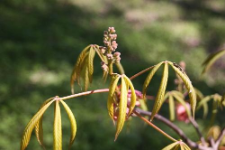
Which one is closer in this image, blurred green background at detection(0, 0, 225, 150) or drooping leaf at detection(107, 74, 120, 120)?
drooping leaf at detection(107, 74, 120, 120)

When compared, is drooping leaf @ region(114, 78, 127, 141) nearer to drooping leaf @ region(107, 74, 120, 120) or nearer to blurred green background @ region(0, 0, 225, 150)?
drooping leaf @ region(107, 74, 120, 120)

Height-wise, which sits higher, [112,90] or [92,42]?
[92,42]

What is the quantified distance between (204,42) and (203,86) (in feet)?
3.64

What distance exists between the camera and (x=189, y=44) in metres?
4.18

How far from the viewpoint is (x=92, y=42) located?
12.7 feet

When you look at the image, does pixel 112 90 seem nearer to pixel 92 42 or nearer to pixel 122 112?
pixel 122 112

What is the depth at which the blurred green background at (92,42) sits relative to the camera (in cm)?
247

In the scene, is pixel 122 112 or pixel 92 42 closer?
pixel 122 112

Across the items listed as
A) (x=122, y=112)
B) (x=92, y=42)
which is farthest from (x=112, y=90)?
(x=92, y=42)

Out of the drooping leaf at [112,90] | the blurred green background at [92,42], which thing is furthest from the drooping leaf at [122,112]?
the blurred green background at [92,42]

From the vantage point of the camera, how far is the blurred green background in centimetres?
247

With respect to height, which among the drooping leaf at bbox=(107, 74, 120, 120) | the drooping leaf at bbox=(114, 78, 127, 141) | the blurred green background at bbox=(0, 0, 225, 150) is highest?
the blurred green background at bbox=(0, 0, 225, 150)

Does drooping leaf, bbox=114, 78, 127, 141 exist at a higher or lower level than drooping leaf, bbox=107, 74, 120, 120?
lower

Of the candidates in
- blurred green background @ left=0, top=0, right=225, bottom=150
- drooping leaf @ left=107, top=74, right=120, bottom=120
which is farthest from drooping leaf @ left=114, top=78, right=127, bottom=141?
blurred green background @ left=0, top=0, right=225, bottom=150
